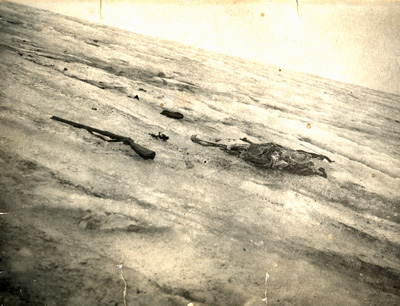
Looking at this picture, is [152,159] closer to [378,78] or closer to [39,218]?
[39,218]

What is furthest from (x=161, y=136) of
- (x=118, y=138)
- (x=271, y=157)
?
(x=271, y=157)

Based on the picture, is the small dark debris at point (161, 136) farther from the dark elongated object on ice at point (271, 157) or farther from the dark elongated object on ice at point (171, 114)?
the dark elongated object on ice at point (171, 114)

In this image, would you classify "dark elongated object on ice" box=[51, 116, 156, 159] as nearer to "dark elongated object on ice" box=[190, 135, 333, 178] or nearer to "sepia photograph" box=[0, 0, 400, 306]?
"sepia photograph" box=[0, 0, 400, 306]

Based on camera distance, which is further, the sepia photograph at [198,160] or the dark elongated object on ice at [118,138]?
the dark elongated object on ice at [118,138]

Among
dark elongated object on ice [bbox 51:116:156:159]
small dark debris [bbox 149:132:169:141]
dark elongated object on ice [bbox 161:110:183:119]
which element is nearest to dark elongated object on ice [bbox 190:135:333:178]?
small dark debris [bbox 149:132:169:141]

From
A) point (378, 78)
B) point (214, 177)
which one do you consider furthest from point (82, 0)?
point (378, 78)

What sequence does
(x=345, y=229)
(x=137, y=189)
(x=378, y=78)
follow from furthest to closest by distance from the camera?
(x=378, y=78) → (x=345, y=229) → (x=137, y=189)

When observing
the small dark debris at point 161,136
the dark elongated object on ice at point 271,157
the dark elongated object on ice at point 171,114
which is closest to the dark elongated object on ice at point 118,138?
the small dark debris at point 161,136
